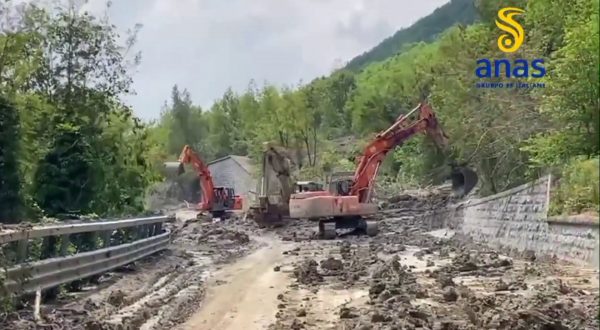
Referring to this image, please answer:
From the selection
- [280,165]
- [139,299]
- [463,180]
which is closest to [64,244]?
[139,299]

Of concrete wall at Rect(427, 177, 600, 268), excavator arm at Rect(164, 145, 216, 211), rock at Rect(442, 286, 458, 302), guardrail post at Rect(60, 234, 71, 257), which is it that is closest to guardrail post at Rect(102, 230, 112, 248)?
guardrail post at Rect(60, 234, 71, 257)

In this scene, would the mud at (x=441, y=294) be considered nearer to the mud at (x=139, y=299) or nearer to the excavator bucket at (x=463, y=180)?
the mud at (x=139, y=299)

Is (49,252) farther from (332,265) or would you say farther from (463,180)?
(463,180)

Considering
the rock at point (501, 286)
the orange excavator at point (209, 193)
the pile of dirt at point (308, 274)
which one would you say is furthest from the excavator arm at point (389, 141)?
the rock at point (501, 286)

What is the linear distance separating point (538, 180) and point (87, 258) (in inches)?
380

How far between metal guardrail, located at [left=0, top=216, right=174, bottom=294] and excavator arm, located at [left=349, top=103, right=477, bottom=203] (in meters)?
12.1

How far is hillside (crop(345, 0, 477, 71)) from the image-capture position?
11744 cm

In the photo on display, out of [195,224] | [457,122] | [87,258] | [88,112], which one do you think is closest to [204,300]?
[87,258]

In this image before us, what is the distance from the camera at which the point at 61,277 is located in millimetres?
10984

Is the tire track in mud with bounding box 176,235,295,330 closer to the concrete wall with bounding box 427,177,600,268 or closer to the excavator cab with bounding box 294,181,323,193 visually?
the concrete wall with bounding box 427,177,600,268

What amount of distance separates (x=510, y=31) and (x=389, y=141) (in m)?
6.13

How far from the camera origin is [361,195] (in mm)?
27797

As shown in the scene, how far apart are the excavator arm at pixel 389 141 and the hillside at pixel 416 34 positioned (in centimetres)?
8385

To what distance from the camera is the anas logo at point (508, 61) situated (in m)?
20.3
